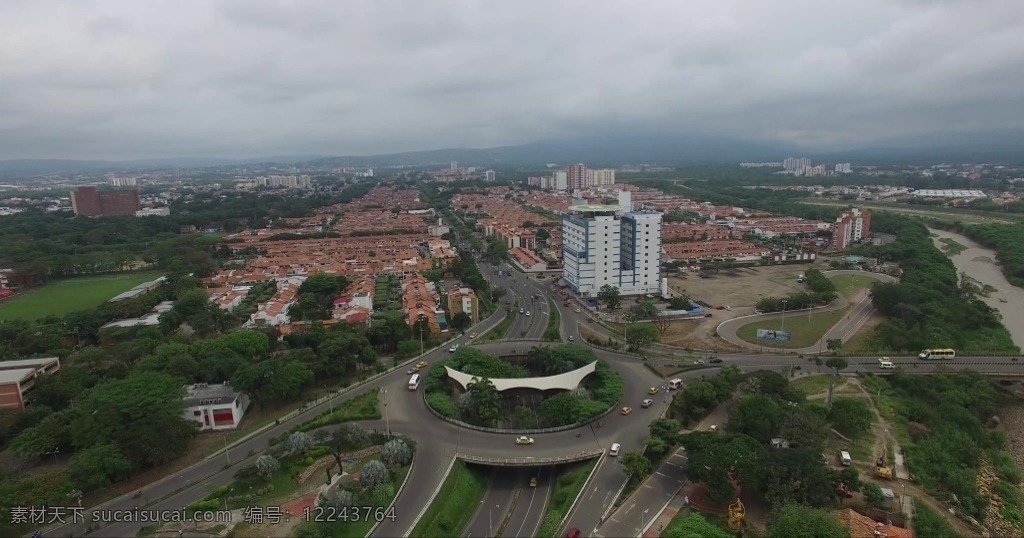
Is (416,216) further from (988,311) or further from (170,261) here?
(988,311)

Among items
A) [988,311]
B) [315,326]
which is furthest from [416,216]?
[988,311]

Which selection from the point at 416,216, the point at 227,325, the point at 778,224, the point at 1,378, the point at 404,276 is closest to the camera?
the point at 1,378

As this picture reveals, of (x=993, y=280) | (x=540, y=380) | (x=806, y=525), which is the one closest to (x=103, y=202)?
(x=540, y=380)

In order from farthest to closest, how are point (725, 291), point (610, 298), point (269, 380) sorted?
point (725, 291) → point (610, 298) → point (269, 380)

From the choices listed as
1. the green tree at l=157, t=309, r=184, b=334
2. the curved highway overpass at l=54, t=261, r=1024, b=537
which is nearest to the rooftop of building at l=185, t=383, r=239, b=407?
the curved highway overpass at l=54, t=261, r=1024, b=537

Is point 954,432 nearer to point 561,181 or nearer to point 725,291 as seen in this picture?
point 725,291

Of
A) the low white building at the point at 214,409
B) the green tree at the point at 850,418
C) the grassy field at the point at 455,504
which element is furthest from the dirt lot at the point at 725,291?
the low white building at the point at 214,409

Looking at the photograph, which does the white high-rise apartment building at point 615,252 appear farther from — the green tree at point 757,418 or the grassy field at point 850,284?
the green tree at point 757,418
